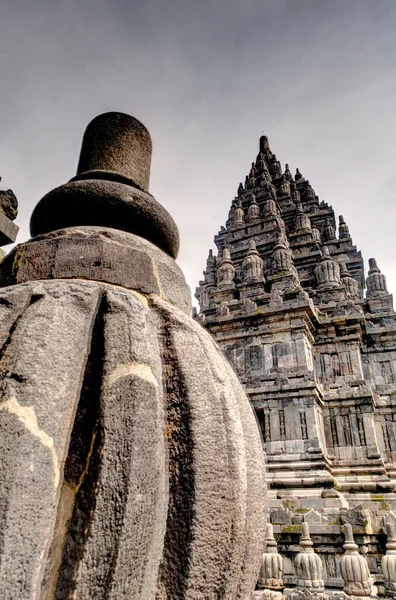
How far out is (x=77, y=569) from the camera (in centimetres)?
143

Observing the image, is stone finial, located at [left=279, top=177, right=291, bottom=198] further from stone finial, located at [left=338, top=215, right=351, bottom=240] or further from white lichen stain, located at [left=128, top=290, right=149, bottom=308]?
white lichen stain, located at [left=128, top=290, right=149, bottom=308]

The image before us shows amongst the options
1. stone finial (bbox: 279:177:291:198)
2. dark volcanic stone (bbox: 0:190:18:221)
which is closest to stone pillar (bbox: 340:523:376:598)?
dark volcanic stone (bbox: 0:190:18:221)

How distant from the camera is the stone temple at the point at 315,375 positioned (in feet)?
26.0

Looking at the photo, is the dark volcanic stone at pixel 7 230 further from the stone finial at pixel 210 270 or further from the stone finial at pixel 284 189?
the stone finial at pixel 284 189

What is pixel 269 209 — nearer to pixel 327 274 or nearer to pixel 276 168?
pixel 327 274

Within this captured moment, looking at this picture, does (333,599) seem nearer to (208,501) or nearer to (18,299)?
(208,501)

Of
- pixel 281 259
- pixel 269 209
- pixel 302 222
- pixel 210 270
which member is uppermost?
pixel 269 209

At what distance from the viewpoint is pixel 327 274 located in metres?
17.3

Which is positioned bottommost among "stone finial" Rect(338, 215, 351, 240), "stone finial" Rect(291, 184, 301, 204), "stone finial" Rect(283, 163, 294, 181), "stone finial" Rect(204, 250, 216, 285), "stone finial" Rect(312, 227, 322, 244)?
"stone finial" Rect(204, 250, 216, 285)

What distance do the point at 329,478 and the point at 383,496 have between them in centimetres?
157

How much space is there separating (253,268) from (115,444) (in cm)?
1596

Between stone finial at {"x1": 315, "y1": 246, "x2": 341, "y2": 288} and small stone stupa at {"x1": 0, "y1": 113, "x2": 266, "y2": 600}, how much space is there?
51.2ft

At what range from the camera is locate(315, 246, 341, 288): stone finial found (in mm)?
17016

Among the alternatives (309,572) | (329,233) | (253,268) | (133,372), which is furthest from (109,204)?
(329,233)
